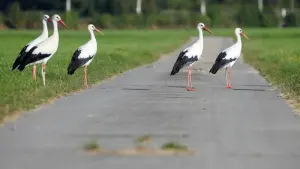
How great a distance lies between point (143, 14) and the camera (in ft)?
403

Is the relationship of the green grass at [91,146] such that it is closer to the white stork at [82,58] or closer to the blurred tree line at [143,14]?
the white stork at [82,58]

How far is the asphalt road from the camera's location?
11.1 metres

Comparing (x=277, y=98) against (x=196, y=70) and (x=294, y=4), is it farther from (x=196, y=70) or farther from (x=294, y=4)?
(x=294, y=4)

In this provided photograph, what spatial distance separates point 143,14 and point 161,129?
109 meters

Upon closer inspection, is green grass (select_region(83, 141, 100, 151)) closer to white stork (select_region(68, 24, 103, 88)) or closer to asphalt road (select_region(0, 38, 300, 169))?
asphalt road (select_region(0, 38, 300, 169))

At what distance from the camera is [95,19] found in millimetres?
118938

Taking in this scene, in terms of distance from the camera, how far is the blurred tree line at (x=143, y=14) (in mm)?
115562

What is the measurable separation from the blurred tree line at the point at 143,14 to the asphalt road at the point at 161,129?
93.1 m

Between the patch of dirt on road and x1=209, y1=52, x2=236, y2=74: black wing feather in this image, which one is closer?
the patch of dirt on road

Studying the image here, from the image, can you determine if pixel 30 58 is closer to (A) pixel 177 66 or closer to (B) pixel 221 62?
(A) pixel 177 66

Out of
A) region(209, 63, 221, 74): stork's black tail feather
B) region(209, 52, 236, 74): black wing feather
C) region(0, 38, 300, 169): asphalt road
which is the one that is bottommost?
region(0, 38, 300, 169): asphalt road

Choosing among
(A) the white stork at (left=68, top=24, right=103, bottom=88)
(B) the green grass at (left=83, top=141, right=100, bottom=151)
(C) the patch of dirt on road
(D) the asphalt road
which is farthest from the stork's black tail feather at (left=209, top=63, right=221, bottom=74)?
(C) the patch of dirt on road

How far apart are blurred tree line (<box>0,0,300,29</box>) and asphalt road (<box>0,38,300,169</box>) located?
93097 mm

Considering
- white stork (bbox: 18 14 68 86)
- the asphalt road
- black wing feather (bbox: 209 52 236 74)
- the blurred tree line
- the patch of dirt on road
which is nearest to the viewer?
the asphalt road
